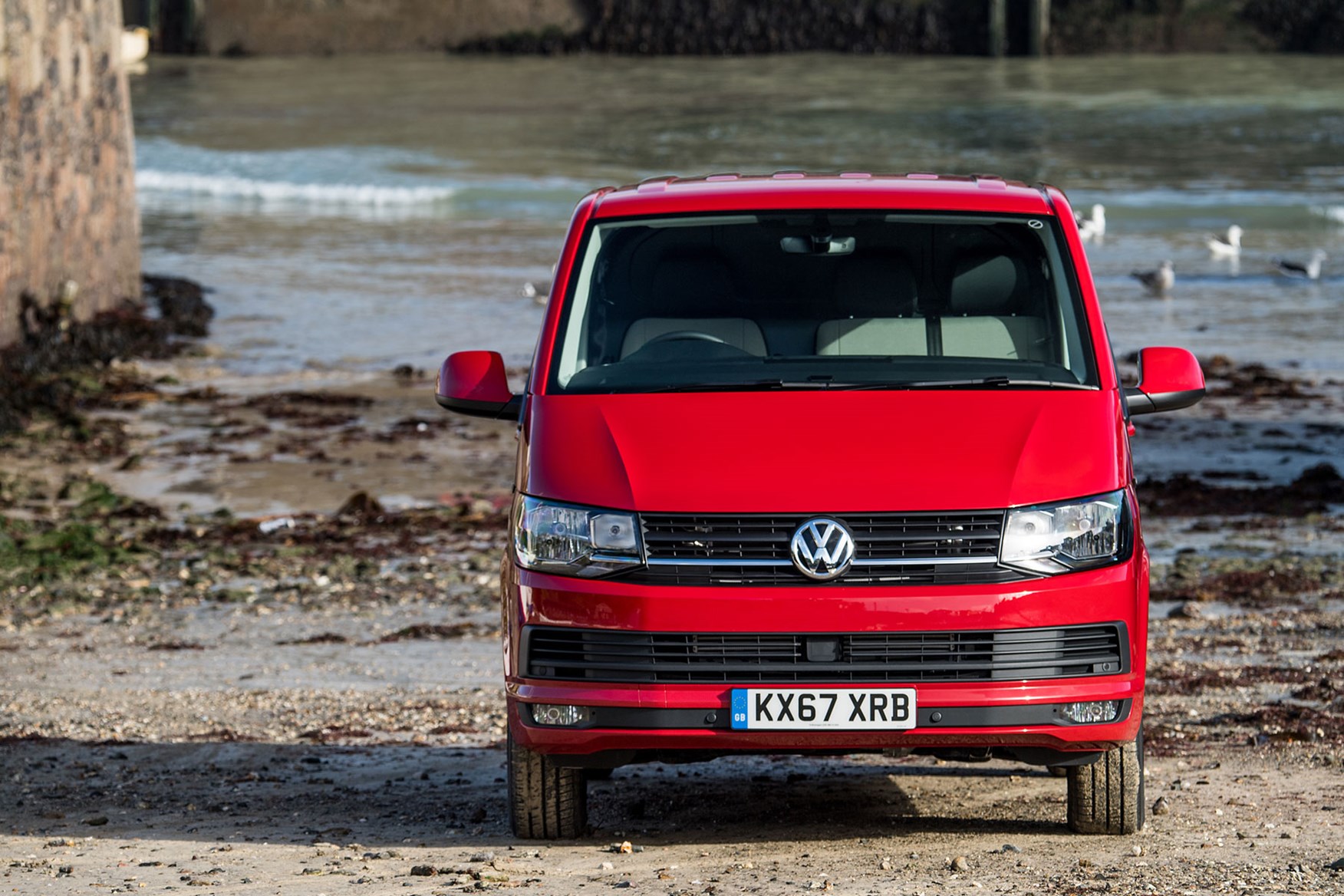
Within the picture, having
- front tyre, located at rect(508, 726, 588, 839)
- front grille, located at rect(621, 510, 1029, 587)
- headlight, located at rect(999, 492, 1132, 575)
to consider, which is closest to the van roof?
headlight, located at rect(999, 492, 1132, 575)

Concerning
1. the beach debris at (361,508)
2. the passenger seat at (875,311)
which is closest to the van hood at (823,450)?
the passenger seat at (875,311)

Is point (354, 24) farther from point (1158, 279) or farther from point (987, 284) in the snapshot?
point (987, 284)

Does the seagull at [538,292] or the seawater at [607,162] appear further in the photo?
the seawater at [607,162]

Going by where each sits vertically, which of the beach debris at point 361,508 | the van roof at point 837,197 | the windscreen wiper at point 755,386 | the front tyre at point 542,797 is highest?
the van roof at point 837,197

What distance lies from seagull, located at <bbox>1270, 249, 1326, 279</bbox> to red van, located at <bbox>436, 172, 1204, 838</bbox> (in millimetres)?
17809

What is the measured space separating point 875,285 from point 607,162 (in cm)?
3359

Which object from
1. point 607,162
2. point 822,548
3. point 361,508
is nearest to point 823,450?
point 822,548

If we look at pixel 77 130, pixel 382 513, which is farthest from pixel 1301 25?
pixel 382 513

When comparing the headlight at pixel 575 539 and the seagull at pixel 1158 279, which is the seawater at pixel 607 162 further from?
the headlight at pixel 575 539

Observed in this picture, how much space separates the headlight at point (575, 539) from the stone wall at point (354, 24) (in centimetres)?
5020

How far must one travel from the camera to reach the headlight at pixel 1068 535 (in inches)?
202

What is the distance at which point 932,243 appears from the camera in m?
6.34

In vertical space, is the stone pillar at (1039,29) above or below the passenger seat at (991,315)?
above

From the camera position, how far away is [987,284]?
20.6ft
